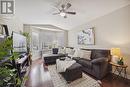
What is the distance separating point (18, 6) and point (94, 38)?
3.62 meters

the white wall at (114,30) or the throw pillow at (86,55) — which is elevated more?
the white wall at (114,30)

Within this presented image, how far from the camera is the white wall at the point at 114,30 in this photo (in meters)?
3.96

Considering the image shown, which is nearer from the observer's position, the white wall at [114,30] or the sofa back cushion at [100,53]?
the white wall at [114,30]

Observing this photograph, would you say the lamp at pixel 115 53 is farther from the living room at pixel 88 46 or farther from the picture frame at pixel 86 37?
the picture frame at pixel 86 37

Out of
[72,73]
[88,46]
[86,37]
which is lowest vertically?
[72,73]

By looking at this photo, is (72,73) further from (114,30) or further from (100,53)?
(114,30)

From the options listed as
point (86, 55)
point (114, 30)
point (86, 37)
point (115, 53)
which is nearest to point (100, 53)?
point (86, 55)

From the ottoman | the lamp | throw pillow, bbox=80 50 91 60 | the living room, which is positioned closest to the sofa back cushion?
the living room

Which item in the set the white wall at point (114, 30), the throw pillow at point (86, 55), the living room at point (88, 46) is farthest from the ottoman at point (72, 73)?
the white wall at point (114, 30)

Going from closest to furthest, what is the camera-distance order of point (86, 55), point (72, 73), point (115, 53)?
point (72, 73)
point (115, 53)
point (86, 55)

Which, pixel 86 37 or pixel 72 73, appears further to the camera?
pixel 86 37

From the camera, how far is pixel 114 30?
449 centimetres

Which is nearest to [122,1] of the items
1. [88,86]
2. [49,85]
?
[88,86]

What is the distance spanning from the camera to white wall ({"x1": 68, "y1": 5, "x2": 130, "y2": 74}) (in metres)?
3.96
